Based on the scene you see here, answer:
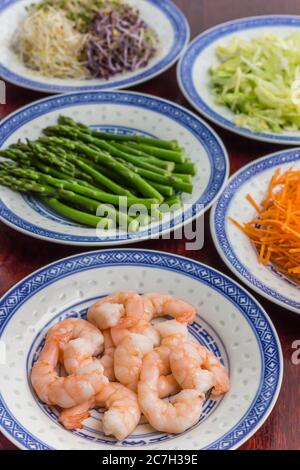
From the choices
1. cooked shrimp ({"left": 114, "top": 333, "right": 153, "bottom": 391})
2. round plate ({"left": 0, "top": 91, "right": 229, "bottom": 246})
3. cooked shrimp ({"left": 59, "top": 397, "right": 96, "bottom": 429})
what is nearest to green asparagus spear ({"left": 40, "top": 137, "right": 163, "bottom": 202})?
round plate ({"left": 0, "top": 91, "right": 229, "bottom": 246})

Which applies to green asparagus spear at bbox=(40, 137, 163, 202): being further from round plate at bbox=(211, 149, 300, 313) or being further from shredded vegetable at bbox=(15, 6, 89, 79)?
shredded vegetable at bbox=(15, 6, 89, 79)

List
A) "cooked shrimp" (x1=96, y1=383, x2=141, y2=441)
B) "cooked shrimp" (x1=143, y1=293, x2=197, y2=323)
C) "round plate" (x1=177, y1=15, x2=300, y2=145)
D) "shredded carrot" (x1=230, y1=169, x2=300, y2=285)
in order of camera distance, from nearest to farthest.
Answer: "cooked shrimp" (x1=96, y1=383, x2=141, y2=441) → "cooked shrimp" (x1=143, y1=293, x2=197, y2=323) → "shredded carrot" (x1=230, y1=169, x2=300, y2=285) → "round plate" (x1=177, y1=15, x2=300, y2=145)

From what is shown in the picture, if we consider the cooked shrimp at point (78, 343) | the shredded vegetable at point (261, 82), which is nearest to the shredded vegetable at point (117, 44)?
the shredded vegetable at point (261, 82)

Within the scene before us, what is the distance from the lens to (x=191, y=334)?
2.42 metres

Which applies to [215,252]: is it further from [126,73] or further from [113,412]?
[126,73]

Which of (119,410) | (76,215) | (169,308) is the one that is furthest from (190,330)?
(76,215)

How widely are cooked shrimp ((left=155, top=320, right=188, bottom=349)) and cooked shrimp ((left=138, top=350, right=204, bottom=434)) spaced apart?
0.16m

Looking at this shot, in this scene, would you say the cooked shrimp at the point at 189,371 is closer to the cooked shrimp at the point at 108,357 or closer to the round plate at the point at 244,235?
the cooked shrimp at the point at 108,357

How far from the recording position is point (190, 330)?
243cm

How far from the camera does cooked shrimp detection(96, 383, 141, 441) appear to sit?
6.59 feet

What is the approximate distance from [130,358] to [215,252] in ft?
2.73

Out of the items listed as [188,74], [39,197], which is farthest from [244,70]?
[39,197]

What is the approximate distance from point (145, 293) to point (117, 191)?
0.68m

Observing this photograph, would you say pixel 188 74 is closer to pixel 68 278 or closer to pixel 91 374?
pixel 68 278
